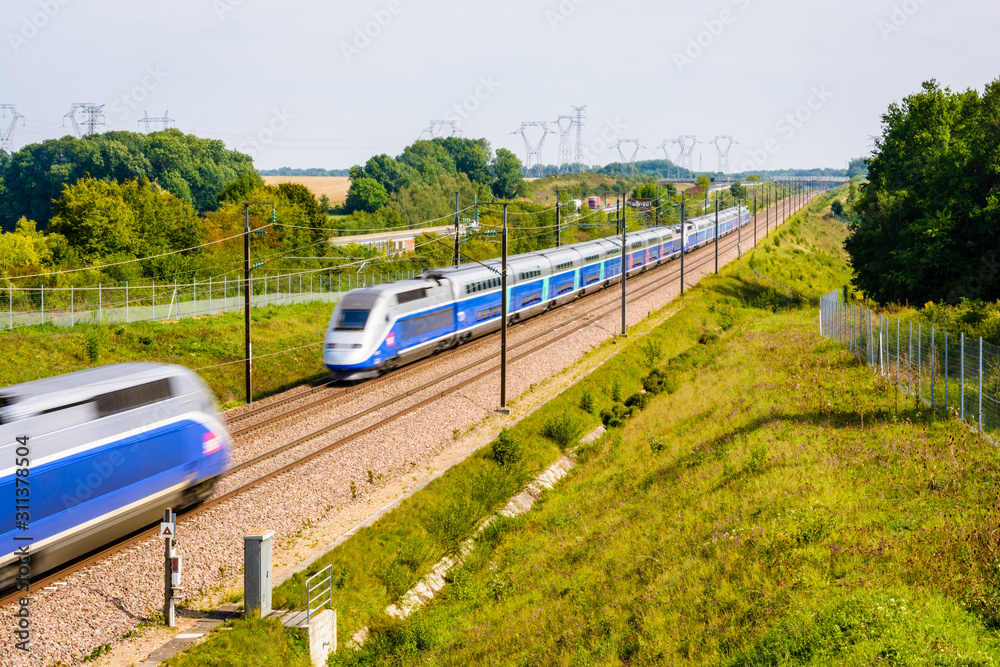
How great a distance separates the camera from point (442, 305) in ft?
116

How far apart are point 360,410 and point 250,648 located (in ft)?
47.9

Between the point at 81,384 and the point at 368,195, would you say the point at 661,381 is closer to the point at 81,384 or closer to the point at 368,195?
the point at 81,384

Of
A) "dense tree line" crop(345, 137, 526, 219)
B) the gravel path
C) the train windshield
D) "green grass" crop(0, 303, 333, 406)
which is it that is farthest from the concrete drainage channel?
"dense tree line" crop(345, 137, 526, 219)

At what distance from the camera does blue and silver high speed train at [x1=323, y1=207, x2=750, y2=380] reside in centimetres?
3019

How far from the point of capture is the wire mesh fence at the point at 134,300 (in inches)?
1538

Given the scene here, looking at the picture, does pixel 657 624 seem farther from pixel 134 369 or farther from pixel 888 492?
pixel 134 369

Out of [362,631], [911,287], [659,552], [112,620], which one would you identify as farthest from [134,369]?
[911,287]

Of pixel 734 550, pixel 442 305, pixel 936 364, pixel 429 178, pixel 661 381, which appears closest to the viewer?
pixel 734 550

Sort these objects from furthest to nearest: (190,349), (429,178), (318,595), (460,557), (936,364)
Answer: (429,178)
(190,349)
(936,364)
(460,557)
(318,595)

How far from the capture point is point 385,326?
3056cm

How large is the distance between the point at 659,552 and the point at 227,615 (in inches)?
318

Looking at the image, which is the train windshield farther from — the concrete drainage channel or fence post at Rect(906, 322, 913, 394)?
fence post at Rect(906, 322, 913, 394)

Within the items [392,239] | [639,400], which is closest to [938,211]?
[639,400]

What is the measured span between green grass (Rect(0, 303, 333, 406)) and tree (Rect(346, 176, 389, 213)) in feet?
308
